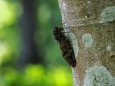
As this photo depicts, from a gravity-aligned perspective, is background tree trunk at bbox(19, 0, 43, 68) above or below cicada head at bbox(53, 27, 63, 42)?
above

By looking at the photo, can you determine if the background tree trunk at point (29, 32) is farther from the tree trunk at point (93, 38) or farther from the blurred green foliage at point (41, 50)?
the tree trunk at point (93, 38)

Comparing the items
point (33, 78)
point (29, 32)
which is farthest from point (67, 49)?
point (29, 32)

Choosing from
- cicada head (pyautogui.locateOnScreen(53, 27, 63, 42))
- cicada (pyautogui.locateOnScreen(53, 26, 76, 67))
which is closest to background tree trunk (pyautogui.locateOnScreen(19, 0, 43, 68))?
cicada head (pyautogui.locateOnScreen(53, 27, 63, 42))

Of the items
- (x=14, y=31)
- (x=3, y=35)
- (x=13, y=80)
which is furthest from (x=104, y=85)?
(x=14, y=31)

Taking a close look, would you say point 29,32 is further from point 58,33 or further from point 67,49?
point 67,49

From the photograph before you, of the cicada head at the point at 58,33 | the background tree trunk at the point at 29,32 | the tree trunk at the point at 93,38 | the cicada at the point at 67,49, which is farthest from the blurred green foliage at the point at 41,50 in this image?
the tree trunk at the point at 93,38

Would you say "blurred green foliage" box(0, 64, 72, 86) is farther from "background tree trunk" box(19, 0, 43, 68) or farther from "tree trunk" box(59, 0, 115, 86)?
"background tree trunk" box(19, 0, 43, 68)

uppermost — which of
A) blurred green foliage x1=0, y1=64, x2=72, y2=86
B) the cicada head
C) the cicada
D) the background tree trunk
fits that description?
the background tree trunk
